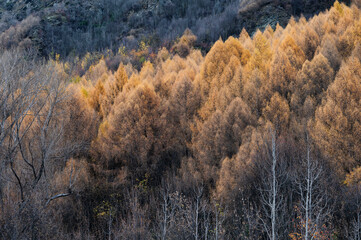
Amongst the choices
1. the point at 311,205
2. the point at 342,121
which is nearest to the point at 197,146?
the point at 342,121

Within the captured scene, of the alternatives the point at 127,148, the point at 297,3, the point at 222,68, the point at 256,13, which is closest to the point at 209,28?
the point at 256,13

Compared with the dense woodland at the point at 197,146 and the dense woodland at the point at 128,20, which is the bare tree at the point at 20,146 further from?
the dense woodland at the point at 128,20

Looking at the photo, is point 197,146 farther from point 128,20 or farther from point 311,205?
point 128,20

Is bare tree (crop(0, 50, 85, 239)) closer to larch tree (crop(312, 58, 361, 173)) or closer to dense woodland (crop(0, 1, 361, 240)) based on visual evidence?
dense woodland (crop(0, 1, 361, 240))

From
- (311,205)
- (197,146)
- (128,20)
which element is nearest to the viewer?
(311,205)

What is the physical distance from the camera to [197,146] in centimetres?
2183

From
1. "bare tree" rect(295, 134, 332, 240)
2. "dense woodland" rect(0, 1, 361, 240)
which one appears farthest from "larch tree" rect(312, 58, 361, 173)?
"bare tree" rect(295, 134, 332, 240)

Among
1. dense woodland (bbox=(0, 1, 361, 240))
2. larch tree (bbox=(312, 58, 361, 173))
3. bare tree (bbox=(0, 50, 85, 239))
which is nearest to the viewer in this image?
bare tree (bbox=(0, 50, 85, 239))

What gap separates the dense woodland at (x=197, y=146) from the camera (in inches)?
528

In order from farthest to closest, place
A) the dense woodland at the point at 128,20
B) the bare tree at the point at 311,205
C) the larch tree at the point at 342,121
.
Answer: the dense woodland at the point at 128,20, the larch tree at the point at 342,121, the bare tree at the point at 311,205

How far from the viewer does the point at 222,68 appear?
26859 millimetres

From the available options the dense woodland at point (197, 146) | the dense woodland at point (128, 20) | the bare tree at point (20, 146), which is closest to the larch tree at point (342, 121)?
the dense woodland at point (197, 146)

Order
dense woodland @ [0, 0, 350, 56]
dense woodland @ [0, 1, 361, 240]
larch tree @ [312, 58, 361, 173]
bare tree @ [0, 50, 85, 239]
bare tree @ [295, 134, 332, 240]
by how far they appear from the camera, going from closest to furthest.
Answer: bare tree @ [295, 134, 332, 240]
bare tree @ [0, 50, 85, 239]
dense woodland @ [0, 1, 361, 240]
larch tree @ [312, 58, 361, 173]
dense woodland @ [0, 0, 350, 56]

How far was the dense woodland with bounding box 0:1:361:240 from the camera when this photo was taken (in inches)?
528
